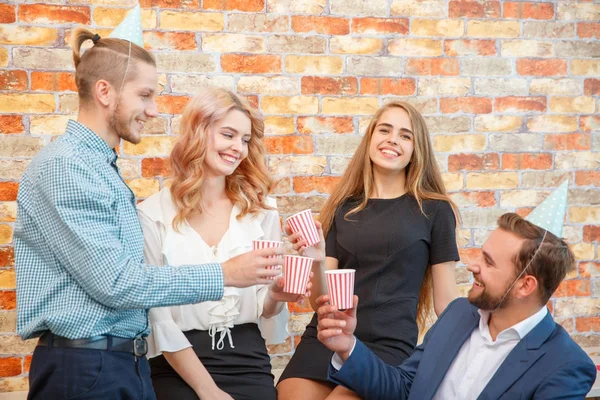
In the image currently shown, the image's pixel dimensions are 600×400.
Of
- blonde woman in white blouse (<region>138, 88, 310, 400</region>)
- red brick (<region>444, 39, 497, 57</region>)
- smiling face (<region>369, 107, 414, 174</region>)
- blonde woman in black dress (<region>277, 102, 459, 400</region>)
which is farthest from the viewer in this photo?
red brick (<region>444, 39, 497, 57</region>)

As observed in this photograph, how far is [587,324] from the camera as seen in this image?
3.60 meters

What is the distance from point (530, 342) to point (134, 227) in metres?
1.11

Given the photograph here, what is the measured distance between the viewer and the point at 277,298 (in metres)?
2.35

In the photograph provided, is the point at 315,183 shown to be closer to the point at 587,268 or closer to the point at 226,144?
the point at 226,144

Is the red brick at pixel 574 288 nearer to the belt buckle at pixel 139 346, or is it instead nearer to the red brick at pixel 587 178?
the red brick at pixel 587 178

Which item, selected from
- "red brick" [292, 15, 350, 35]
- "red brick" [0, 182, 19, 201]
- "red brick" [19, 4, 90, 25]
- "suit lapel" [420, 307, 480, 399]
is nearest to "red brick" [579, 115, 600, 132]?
"red brick" [292, 15, 350, 35]

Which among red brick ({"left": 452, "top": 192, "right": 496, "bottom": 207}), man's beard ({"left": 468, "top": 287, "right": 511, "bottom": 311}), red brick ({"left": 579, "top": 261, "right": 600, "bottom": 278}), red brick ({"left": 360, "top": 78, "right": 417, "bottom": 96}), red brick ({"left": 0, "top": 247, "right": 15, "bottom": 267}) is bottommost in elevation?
red brick ({"left": 579, "top": 261, "right": 600, "bottom": 278})

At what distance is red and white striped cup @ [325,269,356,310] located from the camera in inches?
76.3

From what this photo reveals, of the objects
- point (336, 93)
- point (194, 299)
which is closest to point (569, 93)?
point (336, 93)

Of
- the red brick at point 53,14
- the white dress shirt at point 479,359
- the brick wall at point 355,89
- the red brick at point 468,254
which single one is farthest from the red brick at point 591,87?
the red brick at point 53,14

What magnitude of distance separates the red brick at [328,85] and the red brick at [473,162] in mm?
594

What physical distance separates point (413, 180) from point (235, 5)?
43.0 inches

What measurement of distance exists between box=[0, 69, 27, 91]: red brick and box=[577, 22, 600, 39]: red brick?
2613mm

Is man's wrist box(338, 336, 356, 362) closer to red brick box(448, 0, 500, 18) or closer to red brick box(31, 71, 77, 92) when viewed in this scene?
red brick box(31, 71, 77, 92)
